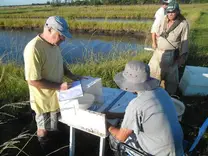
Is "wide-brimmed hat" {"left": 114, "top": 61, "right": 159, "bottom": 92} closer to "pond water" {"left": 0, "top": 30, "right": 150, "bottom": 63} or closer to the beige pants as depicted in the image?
the beige pants

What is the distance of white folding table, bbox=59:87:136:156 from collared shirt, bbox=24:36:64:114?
0.78ft

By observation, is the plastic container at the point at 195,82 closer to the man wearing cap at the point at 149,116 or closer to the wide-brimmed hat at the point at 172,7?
the wide-brimmed hat at the point at 172,7

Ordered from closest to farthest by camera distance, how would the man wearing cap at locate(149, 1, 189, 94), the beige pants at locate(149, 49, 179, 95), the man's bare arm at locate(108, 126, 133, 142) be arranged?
1. the man's bare arm at locate(108, 126, 133, 142)
2. the man wearing cap at locate(149, 1, 189, 94)
3. the beige pants at locate(149, 49, 179, 95)

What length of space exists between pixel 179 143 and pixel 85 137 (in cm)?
161

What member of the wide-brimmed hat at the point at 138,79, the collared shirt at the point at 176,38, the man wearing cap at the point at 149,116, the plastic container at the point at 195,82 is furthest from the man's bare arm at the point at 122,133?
the plastic container at the point at 195,82

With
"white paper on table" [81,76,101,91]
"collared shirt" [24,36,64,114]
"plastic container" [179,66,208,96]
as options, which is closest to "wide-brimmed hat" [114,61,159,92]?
"white paper on table" [81,76,101,91]

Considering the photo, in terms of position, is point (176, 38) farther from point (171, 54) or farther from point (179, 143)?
point (179, 143)

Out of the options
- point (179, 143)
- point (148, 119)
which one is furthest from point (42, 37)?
point (179, 143)

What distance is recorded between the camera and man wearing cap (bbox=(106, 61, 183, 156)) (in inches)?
72.5

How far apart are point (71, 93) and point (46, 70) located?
38 centimetres

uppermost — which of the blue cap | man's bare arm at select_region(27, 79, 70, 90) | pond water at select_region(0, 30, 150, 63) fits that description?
the blue cap

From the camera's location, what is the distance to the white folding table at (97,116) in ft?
7.13

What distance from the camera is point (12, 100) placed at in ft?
12.9

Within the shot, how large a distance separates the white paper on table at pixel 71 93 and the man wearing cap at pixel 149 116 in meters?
0.44
